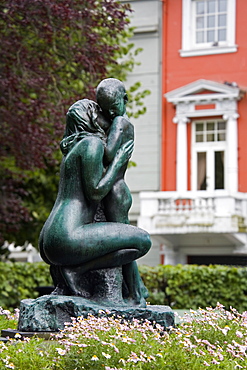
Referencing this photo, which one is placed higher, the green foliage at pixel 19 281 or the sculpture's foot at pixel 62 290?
the sculpture's foot at pixel 62 290

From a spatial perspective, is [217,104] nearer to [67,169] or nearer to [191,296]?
[191,296]

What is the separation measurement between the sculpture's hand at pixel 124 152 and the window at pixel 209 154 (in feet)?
55.5

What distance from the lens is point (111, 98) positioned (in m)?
6.99

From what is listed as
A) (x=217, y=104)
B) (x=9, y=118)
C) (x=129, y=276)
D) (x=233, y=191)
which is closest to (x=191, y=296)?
(x=9, y=118)

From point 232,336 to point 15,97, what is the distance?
932cm

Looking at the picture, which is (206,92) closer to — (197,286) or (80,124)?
(197,286)

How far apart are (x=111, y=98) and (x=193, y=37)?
731 inches

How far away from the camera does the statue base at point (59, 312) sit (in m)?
6.46

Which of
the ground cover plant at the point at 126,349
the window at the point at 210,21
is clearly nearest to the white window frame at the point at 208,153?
the window at the point at 210,21

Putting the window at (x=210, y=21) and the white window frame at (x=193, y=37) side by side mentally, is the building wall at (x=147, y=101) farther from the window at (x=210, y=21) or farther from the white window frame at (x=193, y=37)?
the window at (x=210, y=21)

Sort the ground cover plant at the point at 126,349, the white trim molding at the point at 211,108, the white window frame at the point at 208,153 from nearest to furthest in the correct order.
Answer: the ground cover plant at the point at 126,349 → the white trim molding at the point at 211,108 → the white window frame at the point at 208,153

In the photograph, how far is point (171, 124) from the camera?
2475 cm

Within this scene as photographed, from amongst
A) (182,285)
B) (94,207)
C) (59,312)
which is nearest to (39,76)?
(182,285)

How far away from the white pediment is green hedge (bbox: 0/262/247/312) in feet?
32.5
